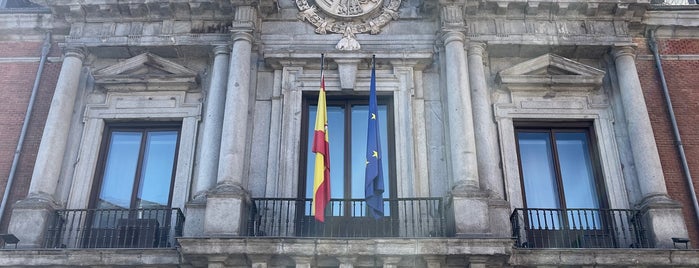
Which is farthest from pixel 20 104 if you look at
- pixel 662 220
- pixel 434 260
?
pixel 662 220

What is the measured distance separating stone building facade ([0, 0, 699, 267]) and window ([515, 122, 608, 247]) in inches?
1.3

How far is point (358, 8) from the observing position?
589 inches

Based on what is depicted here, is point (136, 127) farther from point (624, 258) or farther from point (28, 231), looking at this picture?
point (624, 258)

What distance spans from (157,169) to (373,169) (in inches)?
164

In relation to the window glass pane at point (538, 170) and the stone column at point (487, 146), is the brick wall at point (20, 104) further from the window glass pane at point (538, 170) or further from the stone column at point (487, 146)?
the window glass pane at point (538, 170)

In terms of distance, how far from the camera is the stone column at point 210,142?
1262 centimetres

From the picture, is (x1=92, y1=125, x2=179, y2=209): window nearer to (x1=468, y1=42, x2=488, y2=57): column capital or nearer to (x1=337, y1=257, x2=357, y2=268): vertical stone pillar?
(x1=337, y1=257, x2=357, y2=268): vertical stone pillar

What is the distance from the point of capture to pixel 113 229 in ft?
42.3

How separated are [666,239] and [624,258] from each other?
3.19ft

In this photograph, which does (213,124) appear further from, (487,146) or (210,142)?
(487,146)

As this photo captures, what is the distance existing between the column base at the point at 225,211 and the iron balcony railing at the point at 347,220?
13.2 inches

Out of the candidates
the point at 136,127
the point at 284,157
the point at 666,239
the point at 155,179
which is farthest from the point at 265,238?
the point at 666,239

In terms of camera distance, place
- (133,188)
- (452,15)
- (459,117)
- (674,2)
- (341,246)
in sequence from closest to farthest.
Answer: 1. (341,246)
2. (459,117)
3. (133,188)
4. (452,15)
5. (674,2)

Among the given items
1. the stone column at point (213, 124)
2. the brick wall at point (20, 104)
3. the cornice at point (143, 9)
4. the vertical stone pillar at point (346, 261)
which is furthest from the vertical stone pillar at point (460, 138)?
the brick wall at point (20, 104)
